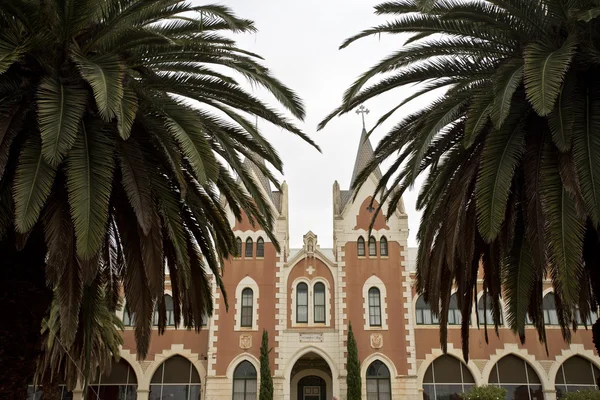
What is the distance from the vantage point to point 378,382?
1111 inches

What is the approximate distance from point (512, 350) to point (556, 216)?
23070 millimetres

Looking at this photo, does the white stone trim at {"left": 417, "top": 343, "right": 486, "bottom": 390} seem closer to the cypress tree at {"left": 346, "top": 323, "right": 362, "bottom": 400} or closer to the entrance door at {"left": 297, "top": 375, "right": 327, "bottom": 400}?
the cypress tree at {"left": 346, "top": 323, "right": 362, "bottom": 400}

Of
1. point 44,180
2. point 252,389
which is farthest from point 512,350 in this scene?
point 44,180

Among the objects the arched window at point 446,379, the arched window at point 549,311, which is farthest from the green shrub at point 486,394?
the arched window at point 549,311

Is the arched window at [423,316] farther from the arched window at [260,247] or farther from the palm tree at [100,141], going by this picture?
the palm tree at [100,141]

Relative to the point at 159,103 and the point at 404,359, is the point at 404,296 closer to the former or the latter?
the point at 404,359

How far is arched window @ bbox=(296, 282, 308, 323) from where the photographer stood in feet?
98.0

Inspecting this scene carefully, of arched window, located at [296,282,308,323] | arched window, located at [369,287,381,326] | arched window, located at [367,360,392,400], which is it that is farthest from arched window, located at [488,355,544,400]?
arched window, located at [296,282,308,323]

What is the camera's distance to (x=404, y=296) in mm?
29609

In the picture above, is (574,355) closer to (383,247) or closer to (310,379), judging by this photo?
(383,247)

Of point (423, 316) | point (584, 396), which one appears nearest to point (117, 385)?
point (423, 316)

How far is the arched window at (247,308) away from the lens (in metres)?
29.5

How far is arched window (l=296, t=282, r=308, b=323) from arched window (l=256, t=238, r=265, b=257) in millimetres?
2543

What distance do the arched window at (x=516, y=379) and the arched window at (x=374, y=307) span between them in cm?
627
